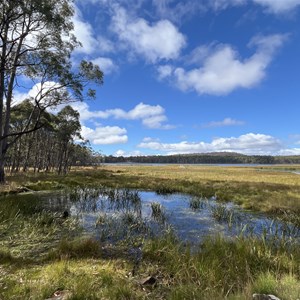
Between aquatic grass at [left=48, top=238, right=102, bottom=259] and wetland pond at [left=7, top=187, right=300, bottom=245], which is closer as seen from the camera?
aquatic grass at [left=48, top=238, right=102, bottom=259]

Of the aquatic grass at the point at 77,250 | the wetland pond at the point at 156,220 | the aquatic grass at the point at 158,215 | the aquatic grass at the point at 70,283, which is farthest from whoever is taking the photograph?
the aquatic grass at the point at 158,215

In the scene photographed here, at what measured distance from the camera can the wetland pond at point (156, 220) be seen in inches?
474

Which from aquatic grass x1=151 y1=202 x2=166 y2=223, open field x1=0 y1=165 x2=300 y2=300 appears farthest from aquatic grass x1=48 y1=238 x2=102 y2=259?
aquatic grass x1=151 y1=202 x2=166 y2=223

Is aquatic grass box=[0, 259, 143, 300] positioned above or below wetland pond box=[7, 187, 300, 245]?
above

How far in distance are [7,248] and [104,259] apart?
3063 millimetres

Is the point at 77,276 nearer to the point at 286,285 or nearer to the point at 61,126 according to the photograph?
the point at 286,285

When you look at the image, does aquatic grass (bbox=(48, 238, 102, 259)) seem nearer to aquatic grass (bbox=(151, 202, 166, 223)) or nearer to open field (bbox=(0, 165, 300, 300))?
open field (bbox=(0, 165, 300, 300))

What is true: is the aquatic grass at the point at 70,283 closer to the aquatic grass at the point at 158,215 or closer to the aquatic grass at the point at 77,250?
the aquatic grass at the point at 77,250

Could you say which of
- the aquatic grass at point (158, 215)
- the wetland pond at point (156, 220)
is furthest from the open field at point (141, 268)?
the aquatic grass at point (158, 215)

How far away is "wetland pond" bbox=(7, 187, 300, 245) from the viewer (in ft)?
39.5

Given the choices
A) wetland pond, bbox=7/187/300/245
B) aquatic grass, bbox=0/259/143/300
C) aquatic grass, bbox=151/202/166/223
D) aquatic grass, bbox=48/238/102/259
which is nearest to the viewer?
aquatic grass, bbox=0/259/143/300

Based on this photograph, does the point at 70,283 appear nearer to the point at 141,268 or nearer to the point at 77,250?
the point at 141,268

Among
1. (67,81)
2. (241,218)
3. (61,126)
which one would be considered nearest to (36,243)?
(241,218)

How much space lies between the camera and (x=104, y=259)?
883cm
